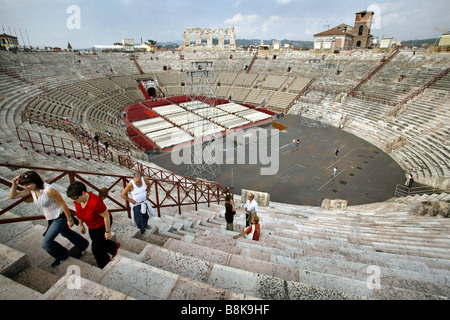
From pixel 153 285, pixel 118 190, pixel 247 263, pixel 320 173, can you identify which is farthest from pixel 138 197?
pixel 320 173

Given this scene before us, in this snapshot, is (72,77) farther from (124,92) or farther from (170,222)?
(170,222)

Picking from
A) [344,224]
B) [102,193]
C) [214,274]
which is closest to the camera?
[214,274]

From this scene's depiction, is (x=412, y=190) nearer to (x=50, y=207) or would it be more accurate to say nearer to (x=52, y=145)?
(x=50, y=207)

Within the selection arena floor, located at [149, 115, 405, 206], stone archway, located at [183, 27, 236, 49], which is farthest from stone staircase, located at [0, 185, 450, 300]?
stone archway, located at [183, 27, 236, 49]

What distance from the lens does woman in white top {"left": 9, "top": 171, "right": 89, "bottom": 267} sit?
3377 mm

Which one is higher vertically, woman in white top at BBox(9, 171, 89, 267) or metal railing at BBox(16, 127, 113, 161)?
woman in white top at BBox(9, 171, 89, 267)

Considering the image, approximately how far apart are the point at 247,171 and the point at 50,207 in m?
Answer: 14.6

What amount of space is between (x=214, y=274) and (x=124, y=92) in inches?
1533

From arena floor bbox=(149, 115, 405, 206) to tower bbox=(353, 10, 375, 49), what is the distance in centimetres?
3853

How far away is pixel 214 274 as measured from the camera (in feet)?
11.3

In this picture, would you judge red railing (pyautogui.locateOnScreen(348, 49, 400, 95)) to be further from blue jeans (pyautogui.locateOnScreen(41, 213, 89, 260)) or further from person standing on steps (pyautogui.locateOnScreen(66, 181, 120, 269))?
blue jeans (pyautogui.locateOnScreen(41, 213, 89, 260))

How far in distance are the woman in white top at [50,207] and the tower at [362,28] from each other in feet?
198

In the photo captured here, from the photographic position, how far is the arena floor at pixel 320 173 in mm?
14703
